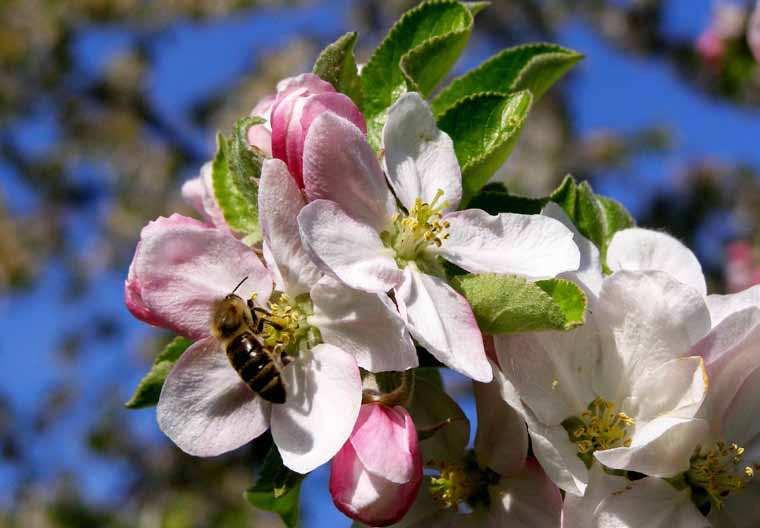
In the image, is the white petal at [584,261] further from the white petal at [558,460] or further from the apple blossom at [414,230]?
the white petal at [558,460]

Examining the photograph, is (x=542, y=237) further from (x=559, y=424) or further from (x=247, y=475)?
(x=247, y=475)

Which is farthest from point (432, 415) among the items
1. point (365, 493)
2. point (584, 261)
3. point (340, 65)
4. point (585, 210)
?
point (340, 65)

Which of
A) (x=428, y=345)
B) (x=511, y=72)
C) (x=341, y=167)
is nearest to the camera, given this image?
(x=428, y=345)

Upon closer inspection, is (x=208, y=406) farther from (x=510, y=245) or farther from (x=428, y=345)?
(x=510, y=245)

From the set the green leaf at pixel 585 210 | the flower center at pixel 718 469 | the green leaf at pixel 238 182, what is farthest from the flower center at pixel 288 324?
the flower center at pixel 718 469

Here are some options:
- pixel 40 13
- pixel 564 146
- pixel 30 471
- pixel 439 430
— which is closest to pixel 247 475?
pixel 30 471

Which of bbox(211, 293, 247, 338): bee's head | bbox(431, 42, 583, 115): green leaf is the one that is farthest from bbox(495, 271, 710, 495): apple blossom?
bbox(431, 42, 583, 115): green leaf
